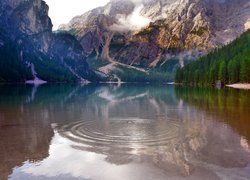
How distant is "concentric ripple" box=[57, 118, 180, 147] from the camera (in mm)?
24734

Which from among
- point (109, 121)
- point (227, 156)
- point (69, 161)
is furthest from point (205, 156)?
point (109, 121)

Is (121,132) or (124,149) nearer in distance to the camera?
(124,149)

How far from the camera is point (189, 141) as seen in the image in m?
24.8

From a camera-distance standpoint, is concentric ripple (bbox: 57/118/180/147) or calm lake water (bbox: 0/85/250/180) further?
concentric ripple (bbox: 57/118/180/147)

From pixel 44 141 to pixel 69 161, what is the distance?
6253 mm

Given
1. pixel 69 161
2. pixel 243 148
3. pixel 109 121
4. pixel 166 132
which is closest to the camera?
pixel 69 161

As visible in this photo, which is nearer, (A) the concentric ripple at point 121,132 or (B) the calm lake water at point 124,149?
(B) the calm lake water at point 124,149

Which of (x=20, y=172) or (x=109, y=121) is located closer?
(x=20, y=172)

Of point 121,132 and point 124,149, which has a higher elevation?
point 121,132

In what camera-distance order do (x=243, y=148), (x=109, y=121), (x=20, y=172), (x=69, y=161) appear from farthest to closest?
(x=109, y=121) < (x=243, y=148) < (x=69, y=161) < (x=20, y=172)

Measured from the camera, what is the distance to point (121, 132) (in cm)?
2855

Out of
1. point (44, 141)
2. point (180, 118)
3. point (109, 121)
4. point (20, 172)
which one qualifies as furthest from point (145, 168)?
point (180, 118)

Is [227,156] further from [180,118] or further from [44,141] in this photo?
[180,118]

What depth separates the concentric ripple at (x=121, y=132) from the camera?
24734 mm
